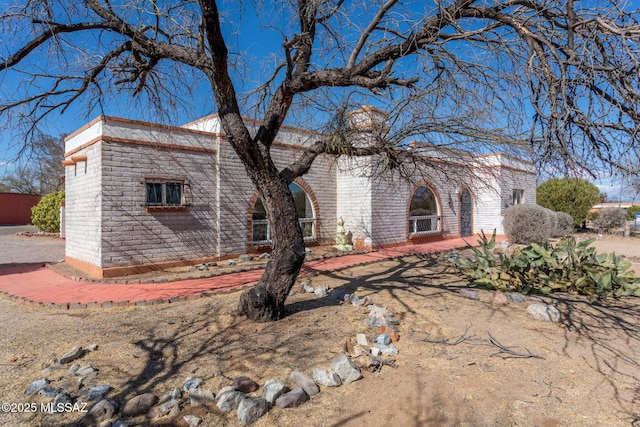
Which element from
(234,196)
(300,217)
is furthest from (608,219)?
(234,196)

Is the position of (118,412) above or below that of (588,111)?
below

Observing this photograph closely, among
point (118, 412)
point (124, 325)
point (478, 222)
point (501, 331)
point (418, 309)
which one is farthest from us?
point (478, 222)

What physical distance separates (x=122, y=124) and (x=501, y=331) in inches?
328

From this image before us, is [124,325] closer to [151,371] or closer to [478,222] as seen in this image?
[151,371]

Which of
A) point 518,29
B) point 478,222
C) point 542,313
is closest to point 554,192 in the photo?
point 478,222

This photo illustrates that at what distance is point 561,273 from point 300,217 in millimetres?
7146

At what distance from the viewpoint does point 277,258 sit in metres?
4.42

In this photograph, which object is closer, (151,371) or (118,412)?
(118,412)

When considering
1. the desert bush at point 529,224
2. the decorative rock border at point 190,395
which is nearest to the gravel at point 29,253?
the decorative rock border at point 190,395

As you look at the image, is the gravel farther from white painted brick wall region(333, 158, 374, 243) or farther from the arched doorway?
the arched doorway

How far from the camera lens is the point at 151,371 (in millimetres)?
3232

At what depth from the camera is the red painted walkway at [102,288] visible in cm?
563

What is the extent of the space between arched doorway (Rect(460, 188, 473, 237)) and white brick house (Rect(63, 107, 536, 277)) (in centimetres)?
600

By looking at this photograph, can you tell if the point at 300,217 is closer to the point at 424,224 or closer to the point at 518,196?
the point at 424,224
